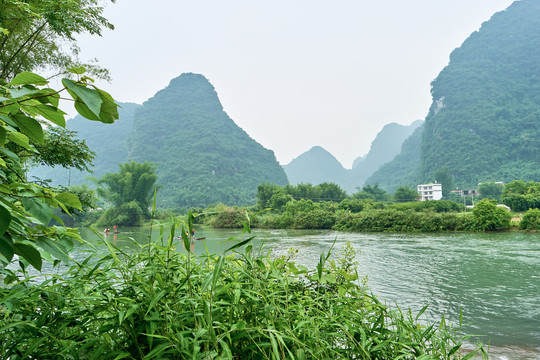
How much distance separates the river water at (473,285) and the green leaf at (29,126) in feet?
4.02

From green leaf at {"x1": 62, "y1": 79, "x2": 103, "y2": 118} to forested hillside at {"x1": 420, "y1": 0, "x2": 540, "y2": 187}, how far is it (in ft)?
189

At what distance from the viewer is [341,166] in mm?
134875

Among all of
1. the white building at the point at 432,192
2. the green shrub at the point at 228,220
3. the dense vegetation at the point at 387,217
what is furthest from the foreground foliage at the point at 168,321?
the white building at the point at 432,192

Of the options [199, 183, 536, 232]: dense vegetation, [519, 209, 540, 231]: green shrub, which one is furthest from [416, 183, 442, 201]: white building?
[519, 209, 540, 231]: green shrub

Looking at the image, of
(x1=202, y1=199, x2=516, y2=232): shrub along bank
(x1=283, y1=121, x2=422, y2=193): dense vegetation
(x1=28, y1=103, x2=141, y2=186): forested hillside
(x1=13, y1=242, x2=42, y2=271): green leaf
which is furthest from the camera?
(x1=283, y1=121, x2=422, y2=193): dense vegetation

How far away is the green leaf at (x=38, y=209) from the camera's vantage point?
56 cm

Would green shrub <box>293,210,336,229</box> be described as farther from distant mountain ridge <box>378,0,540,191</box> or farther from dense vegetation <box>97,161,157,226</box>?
distant mountain ridge <box>378,0,540,191</box>

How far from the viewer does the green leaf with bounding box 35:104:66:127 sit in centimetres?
51

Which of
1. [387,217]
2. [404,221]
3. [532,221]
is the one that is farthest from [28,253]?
[387,217]

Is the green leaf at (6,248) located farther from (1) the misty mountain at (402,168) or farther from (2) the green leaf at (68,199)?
(1) the misty mountain at (402,168)

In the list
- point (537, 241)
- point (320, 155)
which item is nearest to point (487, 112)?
point (537, 241)

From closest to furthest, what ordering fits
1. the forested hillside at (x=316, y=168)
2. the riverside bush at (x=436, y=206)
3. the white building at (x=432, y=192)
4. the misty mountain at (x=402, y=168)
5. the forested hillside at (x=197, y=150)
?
1. the riverside bush at (x=436, y=206)
2. the white building at (x=432, y=192)
3. the forested hillside at (x=197, y=150)
4. the misty mountain at (x=402, y=168)
5. the forested hillside at (x=316, y=168)

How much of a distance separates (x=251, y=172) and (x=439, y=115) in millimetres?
41631

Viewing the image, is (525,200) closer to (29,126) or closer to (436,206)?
(436,206)
